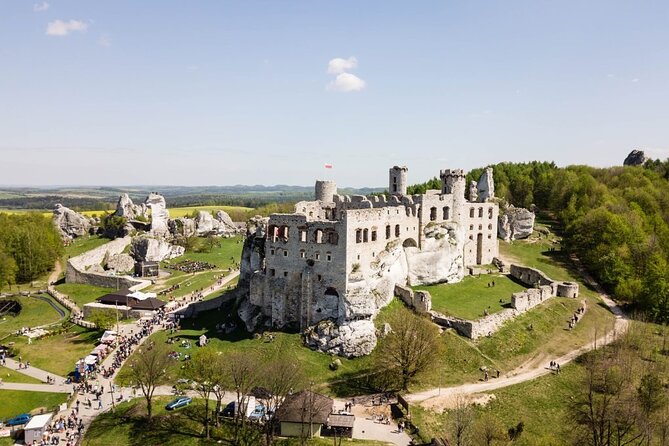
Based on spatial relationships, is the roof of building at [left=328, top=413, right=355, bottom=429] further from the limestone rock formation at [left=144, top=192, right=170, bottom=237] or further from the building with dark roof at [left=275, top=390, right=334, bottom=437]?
the limestone rock formation at [left=144, top=192, right=170, bottom=237]

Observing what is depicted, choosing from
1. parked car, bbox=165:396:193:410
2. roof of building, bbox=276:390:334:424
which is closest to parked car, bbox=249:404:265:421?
roof of building, bbox=276:390:334:424

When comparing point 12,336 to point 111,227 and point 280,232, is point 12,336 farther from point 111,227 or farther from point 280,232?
point 111,227

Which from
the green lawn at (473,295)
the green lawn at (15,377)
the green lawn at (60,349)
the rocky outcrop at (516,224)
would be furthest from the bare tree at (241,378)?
the rocky outcrop at (516,224)

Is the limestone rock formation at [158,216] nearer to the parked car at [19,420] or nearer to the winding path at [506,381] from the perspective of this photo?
the parked car at [19,420]

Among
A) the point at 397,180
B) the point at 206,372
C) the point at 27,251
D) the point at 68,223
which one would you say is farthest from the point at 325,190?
the point at 68,223

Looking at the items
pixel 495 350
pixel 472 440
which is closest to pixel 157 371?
pixel 472 440

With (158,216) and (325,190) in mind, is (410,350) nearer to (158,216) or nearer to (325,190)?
(325,190)
